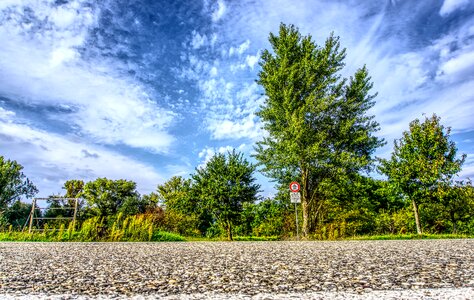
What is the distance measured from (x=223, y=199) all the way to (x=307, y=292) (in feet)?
51.8

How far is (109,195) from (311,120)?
A: 41.6 metres

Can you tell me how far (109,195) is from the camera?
48.9 metres

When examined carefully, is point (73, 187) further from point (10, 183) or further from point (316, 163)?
point (316, 163)

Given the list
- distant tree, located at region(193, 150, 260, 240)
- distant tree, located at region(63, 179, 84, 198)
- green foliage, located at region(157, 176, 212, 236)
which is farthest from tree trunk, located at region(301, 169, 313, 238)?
distant tree, located at region(63, 179, 84, 198)

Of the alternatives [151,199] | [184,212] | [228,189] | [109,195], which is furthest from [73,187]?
[228,189]

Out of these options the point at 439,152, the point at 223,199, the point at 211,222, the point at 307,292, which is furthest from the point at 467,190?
the point at 307,292

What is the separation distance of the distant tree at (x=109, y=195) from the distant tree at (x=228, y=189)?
31.2 meters

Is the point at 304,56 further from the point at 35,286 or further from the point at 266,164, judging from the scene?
the point at 35,286

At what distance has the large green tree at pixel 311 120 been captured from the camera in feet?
52.9

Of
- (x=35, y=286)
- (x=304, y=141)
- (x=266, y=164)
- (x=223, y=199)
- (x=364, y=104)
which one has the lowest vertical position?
(x=35, y=286)

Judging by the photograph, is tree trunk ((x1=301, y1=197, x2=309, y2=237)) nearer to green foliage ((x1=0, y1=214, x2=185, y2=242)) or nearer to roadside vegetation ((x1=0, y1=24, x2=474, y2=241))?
roadside vegetation ((x1=0, y1=24, x2=474, y2=241))

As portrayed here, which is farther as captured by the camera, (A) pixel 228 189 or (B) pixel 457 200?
(B) pixel 457 200

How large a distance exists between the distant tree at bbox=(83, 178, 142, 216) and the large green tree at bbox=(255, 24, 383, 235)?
35.3 m

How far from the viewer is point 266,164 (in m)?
17.1
